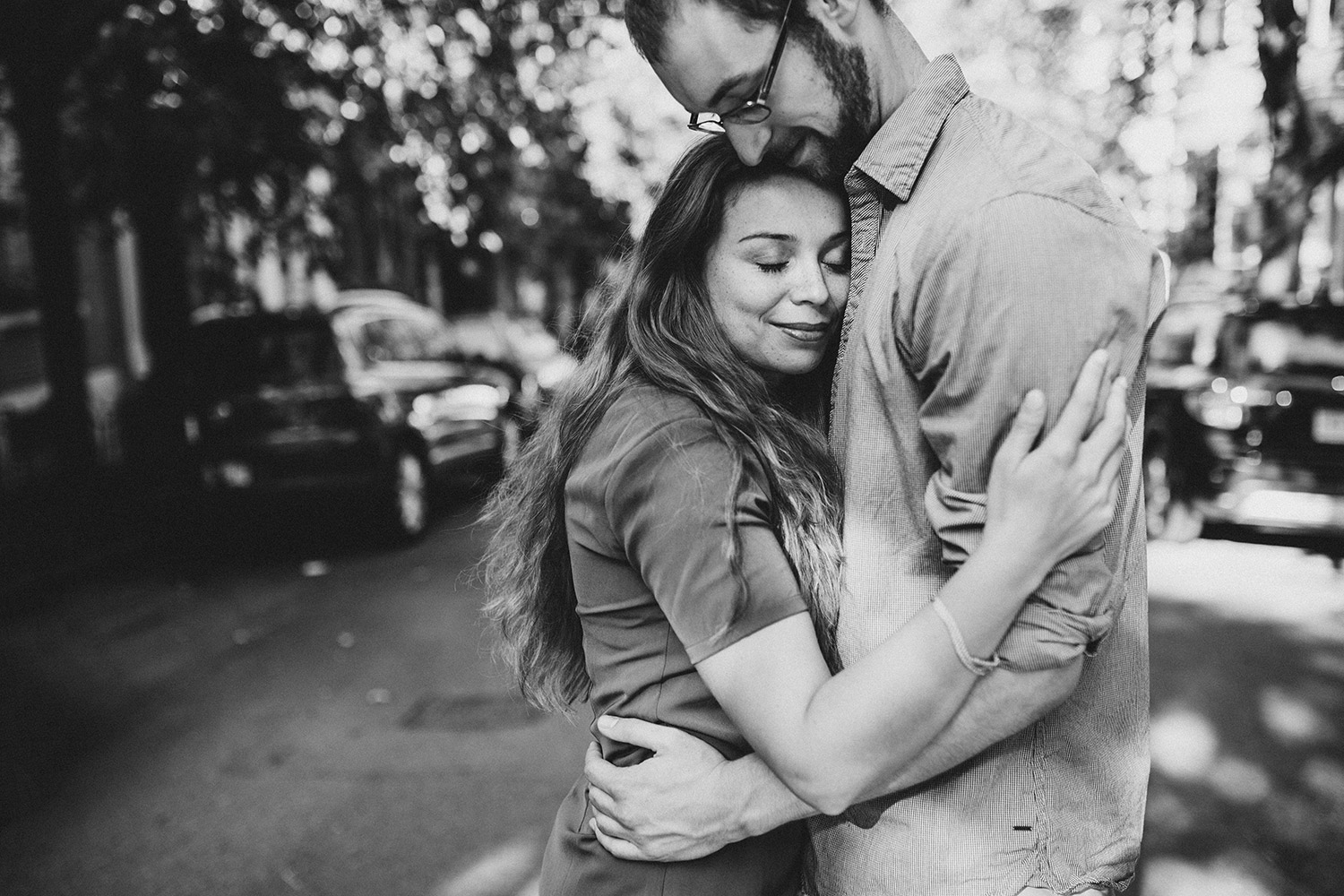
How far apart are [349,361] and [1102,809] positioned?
849cm

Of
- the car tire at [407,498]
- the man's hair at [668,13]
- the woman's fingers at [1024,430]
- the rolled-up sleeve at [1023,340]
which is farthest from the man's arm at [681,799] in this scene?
the car tire at [407,498]

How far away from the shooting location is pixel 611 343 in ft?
5.43

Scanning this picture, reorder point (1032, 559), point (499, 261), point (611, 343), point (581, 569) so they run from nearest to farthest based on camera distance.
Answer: point (1032, 559) < point (581, 569) < point (611, 343) < point (499, 261)

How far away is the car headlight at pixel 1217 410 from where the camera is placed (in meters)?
7.80

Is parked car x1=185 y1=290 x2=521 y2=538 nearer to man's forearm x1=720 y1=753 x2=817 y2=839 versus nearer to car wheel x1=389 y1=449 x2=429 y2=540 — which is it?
car wheel x1=389 y1=449 x2=429 y2=540

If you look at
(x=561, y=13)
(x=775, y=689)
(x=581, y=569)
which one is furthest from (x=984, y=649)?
(x=561, y=13)

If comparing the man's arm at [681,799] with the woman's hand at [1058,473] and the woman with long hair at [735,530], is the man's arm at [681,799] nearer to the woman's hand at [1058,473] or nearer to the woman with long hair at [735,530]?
the woman with long hair at [735,530]

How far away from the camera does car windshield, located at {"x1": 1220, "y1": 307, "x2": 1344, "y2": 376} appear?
7609mm

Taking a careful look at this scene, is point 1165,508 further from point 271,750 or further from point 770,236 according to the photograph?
point 770,236

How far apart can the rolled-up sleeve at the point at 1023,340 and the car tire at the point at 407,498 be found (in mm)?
8469

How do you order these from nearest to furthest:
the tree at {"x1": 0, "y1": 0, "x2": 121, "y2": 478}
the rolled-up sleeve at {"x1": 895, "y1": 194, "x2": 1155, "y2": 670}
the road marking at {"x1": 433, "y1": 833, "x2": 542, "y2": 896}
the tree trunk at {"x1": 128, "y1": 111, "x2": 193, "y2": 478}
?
the rolled-up sleeve at {"x1": 895, "y1": 194, "x2": 1155, "y2": 670} → the road marking at {"x1": 433, "y1": 833, "x2": 542, "y2": 896} → the tree at {"x1": 0, "y1": 0, "x2": 121, "y2": 478} → the tree trunk at {"x1": 128, "y1": 111, "x2": 193, "y2": 478}

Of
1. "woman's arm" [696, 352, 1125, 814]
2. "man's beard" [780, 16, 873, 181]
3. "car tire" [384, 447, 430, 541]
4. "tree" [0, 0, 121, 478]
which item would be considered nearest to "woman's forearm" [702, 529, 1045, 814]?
"woman's arm" [696, 352, 1125, 814]

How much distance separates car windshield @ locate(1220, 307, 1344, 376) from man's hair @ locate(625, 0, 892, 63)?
744cm

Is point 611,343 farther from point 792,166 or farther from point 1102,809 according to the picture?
point 1102,809
